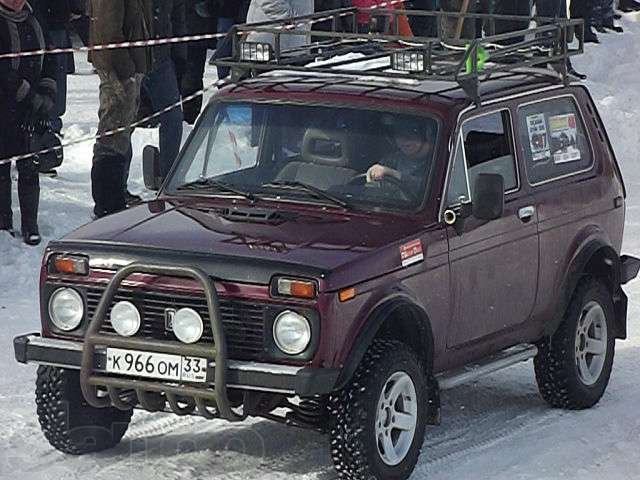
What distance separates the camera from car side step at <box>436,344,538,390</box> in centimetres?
814

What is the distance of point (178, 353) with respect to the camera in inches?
283

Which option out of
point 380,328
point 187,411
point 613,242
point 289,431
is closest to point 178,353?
point 187,411

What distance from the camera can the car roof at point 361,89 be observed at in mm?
8375

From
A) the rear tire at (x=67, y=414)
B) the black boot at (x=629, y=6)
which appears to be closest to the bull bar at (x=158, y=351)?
the rear tire at (x=67, y=414)

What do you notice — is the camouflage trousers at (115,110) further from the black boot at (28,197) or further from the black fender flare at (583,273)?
the black fender flare at (583,273)

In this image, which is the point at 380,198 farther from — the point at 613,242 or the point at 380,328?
the point at 613,242

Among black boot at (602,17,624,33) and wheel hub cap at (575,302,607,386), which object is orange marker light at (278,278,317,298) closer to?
wheel hub cap at (575,302,607,386)

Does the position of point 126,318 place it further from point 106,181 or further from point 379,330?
point 106,181

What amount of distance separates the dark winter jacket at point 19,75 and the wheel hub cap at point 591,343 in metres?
4.61

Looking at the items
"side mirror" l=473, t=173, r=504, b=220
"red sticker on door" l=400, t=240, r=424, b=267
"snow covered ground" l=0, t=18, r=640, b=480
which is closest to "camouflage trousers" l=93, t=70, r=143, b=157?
"snow covered ground" l=0, t=18, r=640, b=480

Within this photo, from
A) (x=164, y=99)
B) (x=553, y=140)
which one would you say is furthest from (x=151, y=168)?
(x=164, y=99)

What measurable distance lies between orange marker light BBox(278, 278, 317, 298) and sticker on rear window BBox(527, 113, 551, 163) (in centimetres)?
220

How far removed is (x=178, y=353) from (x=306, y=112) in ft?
5.64

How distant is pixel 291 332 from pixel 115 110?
5826 mm
